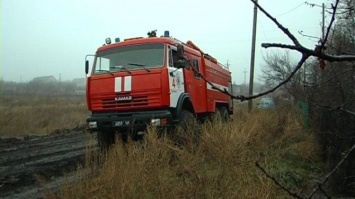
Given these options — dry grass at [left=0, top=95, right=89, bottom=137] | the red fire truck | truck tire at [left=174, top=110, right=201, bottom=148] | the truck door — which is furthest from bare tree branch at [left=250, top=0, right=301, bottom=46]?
dry grass at [left=0, top=95, right=89, bottom=137]

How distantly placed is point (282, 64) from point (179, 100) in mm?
23954

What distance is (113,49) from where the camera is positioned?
9.41m

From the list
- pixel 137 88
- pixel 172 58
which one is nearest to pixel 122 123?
pixel 137 88

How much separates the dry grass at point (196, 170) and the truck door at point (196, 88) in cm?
178

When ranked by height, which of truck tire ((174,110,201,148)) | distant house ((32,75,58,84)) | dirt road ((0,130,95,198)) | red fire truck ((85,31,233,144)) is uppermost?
distant house ((32,75,58,84))

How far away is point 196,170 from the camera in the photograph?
17.8ft

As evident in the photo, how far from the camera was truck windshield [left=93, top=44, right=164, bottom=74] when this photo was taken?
8.79 metres

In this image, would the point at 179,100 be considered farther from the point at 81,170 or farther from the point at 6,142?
the point at 6,142

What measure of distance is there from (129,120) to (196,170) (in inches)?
125

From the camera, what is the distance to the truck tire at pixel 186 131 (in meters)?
7.37

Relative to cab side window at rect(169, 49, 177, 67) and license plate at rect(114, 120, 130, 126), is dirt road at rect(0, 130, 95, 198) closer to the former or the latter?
license plate at rect(114, 120, 130, 126)

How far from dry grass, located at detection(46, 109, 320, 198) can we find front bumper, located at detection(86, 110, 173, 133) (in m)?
1.00

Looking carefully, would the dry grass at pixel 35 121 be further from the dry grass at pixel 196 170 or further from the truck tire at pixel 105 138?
the dry grass at pixel 196 170

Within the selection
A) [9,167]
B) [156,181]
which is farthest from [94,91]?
[156,181]
